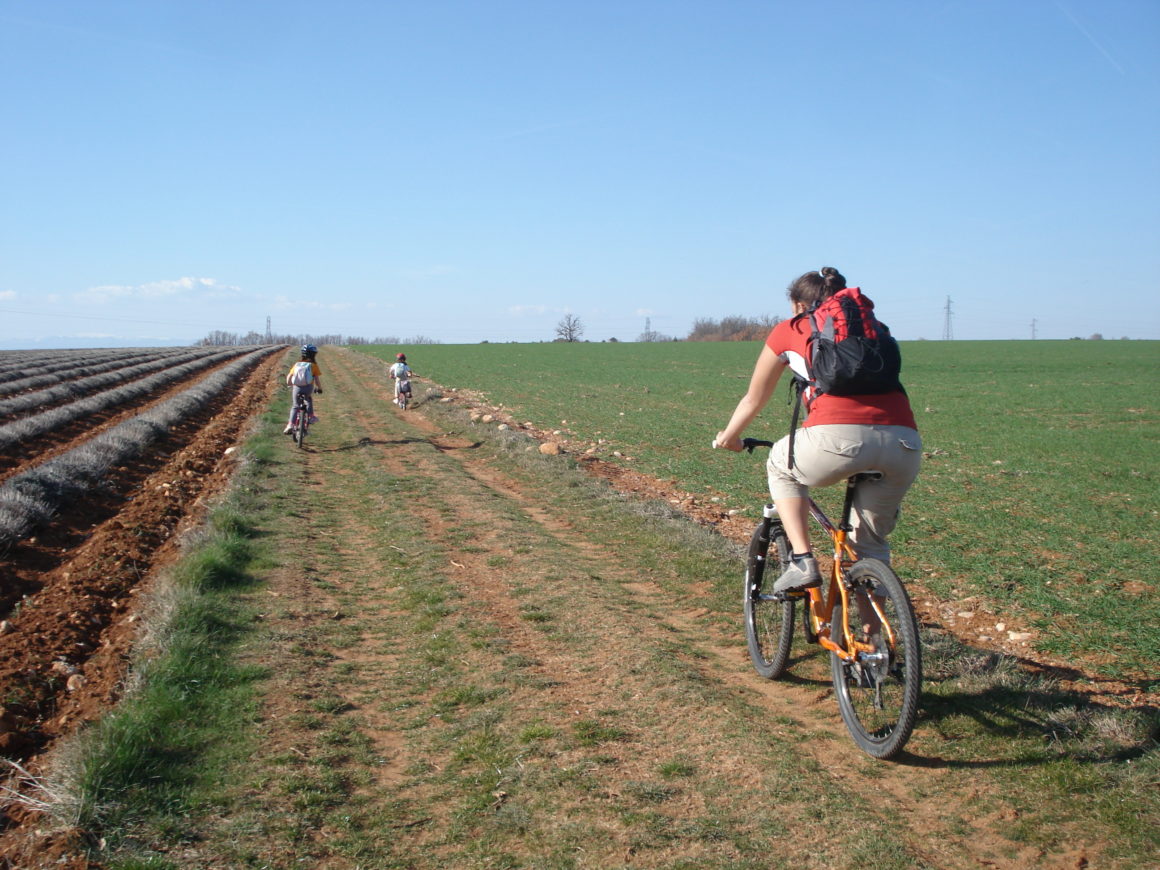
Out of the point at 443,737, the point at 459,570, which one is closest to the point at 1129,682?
the point at 443,737

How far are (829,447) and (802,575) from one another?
80 cm

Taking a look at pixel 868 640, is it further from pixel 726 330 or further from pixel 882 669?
pixel 726 330

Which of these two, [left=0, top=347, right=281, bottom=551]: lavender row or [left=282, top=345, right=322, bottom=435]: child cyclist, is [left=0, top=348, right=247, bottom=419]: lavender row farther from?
[left=282, top=345, right=322, bottom=435]: child cyclist

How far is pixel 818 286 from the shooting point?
3.77 m

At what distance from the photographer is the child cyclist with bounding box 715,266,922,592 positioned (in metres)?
3.37

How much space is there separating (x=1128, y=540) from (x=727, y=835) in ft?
25.2

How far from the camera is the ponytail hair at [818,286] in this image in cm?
375

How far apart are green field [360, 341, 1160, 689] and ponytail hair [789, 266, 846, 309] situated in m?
3.29

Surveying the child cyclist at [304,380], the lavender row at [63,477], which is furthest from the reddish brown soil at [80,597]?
the child cyclist at [304,380]

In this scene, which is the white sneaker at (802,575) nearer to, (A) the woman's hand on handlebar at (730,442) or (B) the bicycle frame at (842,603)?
(B) the bicycle frame at (842,603)

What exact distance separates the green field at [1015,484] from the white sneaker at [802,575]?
8.46ft

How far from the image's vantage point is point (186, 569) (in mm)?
6223

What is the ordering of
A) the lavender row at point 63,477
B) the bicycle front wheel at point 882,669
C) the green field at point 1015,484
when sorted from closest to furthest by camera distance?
the bicycle front wheel at point 882,669 → the green field at point 1015,484 → the lavender row at point 63,477

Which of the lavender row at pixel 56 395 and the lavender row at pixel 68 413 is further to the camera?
Result: the lavender row at pixel 56 395
